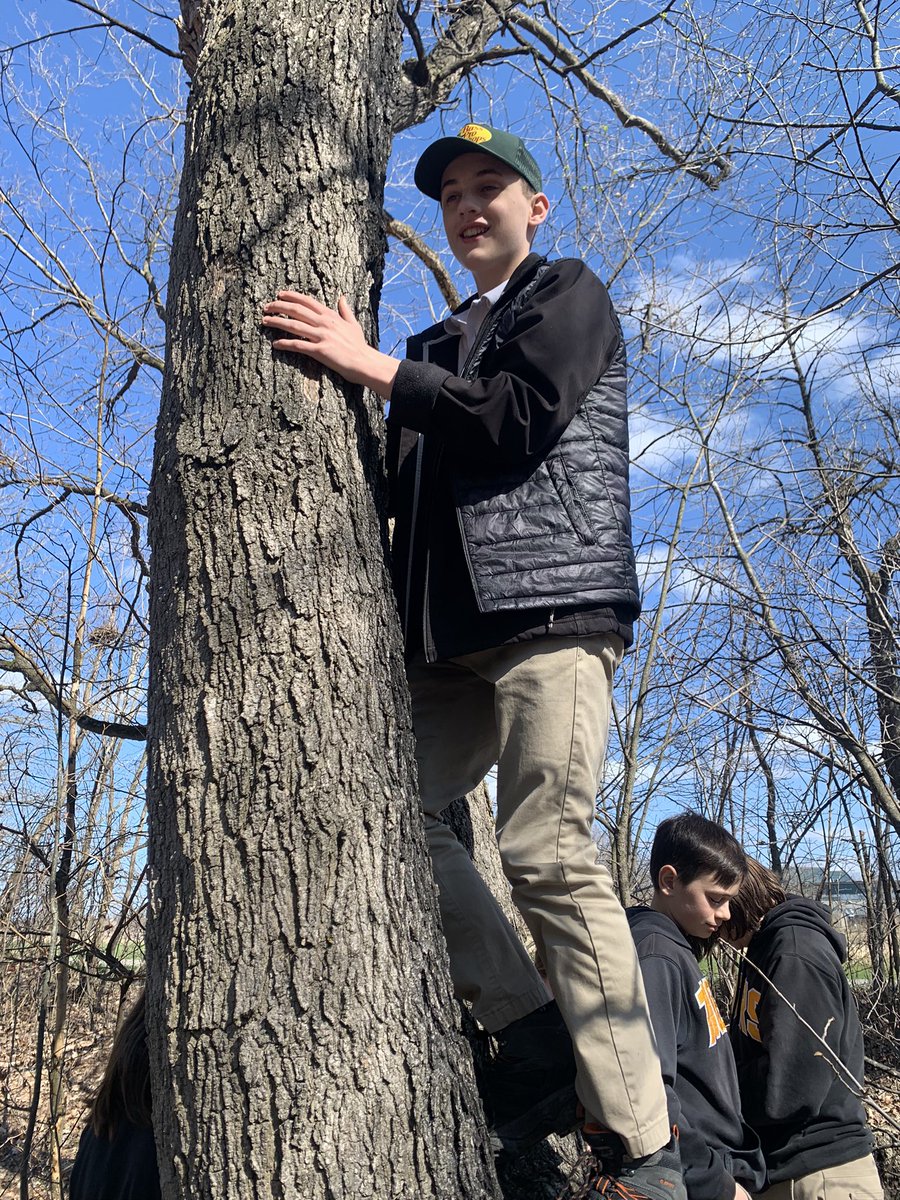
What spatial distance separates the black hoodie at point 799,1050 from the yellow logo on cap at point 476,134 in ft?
7.57

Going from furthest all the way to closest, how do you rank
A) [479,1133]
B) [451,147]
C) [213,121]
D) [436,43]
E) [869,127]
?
[436,43]
[869,127]
[451,147]
[213,121]
[479,1133]

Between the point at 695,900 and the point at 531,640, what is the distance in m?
1.31

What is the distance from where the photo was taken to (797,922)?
3193 mm

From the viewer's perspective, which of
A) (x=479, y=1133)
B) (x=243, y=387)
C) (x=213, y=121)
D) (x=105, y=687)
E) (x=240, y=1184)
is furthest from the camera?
(x=105, y=687)

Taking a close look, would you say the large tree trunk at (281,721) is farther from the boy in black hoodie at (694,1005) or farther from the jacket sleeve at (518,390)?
the boy in black hoodie at (694,1005)

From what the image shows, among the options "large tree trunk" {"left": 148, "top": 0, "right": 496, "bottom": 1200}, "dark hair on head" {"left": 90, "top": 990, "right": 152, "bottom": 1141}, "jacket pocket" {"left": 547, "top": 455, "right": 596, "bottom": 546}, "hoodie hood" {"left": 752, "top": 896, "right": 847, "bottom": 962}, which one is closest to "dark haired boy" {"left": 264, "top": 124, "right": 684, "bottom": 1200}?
"jacket pocket" {"left": 547, "top": 455, "right": 596, "bottom": 546}

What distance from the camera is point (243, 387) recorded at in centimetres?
178

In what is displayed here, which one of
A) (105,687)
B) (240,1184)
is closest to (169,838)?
(240,1184)

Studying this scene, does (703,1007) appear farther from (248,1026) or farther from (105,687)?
(105,687)

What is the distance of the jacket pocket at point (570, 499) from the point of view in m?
2.04

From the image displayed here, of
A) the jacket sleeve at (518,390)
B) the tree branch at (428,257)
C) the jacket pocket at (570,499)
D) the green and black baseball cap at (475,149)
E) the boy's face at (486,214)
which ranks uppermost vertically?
the tree branch at (428,257)

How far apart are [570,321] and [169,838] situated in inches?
50.1

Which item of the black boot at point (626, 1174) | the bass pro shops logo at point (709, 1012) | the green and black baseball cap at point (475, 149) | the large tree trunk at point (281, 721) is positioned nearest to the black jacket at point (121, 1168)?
the large tree trunk at point (281, 721)

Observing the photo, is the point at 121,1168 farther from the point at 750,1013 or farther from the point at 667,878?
the point at 750,1013
